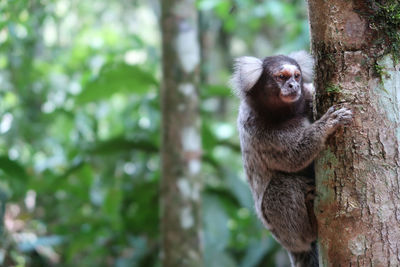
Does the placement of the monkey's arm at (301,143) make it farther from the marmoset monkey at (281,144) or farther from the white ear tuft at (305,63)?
the white ear tuft at (305,63)

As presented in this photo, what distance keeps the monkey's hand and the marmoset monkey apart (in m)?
0.39

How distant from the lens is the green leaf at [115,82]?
6094mm

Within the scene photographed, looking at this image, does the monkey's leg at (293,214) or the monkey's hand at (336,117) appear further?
the monkey's leg at (293,214)

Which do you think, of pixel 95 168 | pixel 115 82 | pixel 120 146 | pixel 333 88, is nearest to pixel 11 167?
pixel 120 146

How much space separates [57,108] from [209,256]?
116 inches

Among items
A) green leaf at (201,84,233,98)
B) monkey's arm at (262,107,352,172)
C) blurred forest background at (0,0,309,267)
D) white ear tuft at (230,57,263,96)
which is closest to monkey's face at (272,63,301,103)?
white ear tuft at (230,57,263,96)

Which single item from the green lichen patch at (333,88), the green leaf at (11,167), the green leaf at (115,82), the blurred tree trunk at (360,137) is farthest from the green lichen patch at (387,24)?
the green leaf at (115,82)

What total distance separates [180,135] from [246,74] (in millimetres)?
1411

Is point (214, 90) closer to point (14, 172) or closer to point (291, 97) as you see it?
point (14, 172)

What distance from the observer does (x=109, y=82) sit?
20.2ft

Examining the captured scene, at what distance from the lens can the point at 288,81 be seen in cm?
346

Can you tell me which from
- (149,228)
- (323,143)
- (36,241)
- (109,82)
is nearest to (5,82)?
(109,82)

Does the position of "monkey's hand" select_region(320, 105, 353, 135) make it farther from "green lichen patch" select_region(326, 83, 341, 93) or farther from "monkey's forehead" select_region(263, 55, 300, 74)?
"monkey's forehead" select_region(263, 55, 300, 74)

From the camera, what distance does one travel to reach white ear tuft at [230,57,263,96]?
373cm
